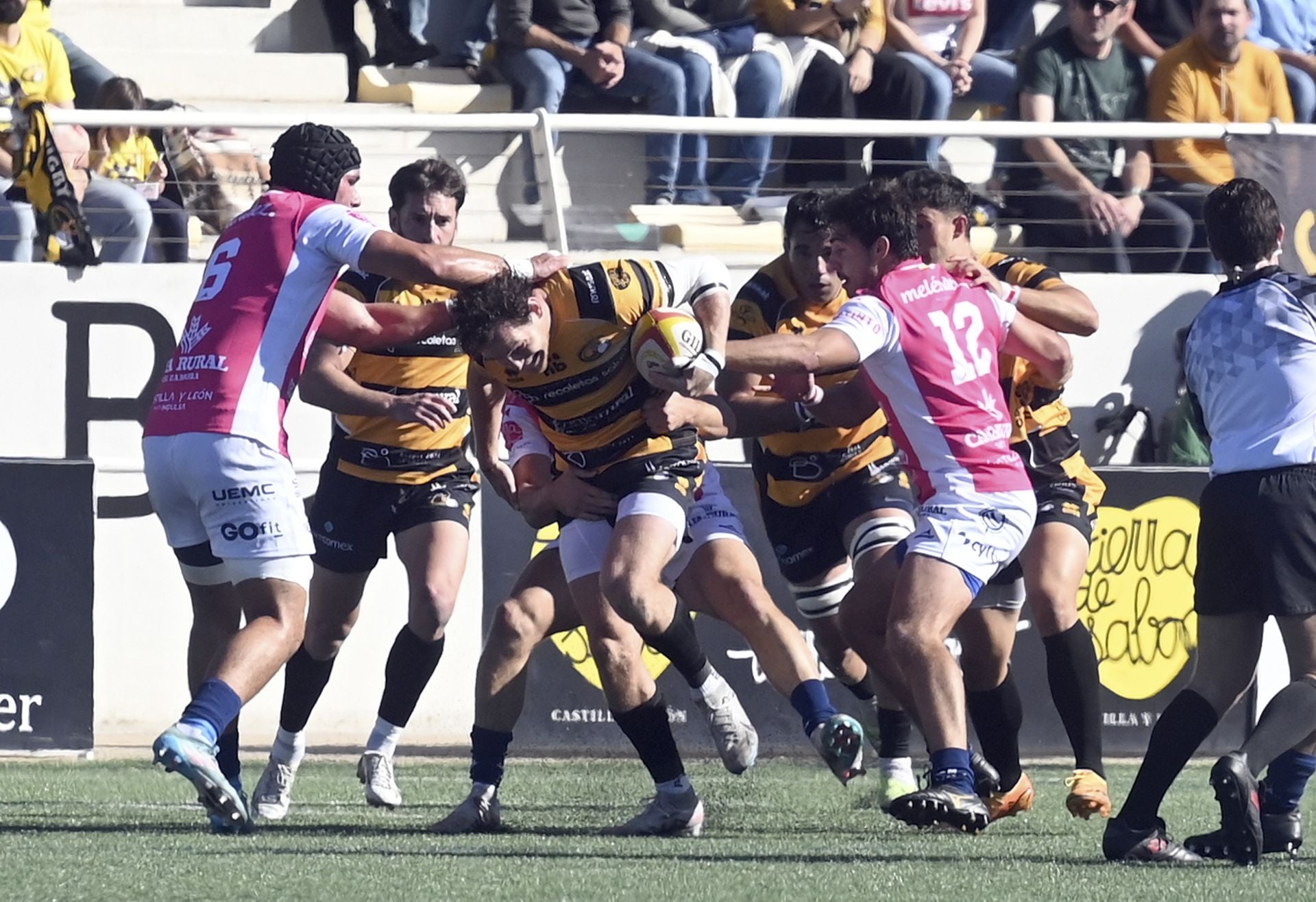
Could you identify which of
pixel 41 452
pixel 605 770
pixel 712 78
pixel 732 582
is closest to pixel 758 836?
pixel 732 582

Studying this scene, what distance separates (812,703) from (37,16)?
688 centimetres

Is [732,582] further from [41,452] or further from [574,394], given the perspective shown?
[41,452]

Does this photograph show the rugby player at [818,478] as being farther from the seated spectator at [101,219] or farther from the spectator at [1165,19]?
the spectator at [1165,19]

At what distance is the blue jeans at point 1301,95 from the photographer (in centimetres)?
1246

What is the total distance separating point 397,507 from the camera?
296 inches

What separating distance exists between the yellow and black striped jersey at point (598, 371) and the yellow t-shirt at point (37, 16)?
227 inches

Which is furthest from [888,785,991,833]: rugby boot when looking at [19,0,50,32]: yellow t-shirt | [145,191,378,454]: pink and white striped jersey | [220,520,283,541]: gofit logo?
[19,0,50,32]: yellow t-shirt

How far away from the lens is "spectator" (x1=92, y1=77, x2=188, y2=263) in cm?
1019

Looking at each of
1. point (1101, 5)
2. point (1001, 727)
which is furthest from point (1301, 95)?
point (1001, 727)

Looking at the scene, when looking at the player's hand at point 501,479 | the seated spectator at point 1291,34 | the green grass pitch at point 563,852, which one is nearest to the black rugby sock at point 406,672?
the green grass pitch at point 563,852

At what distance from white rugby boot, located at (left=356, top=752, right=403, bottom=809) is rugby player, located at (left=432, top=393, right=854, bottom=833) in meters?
0.51

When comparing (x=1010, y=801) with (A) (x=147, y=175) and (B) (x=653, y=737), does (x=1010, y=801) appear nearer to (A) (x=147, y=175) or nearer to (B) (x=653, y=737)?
(B) (x=653, y=737)

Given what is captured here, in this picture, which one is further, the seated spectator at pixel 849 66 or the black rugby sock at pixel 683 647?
the seated spectator at pixel 849 66

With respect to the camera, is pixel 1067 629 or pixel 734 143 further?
pixel 734 143
